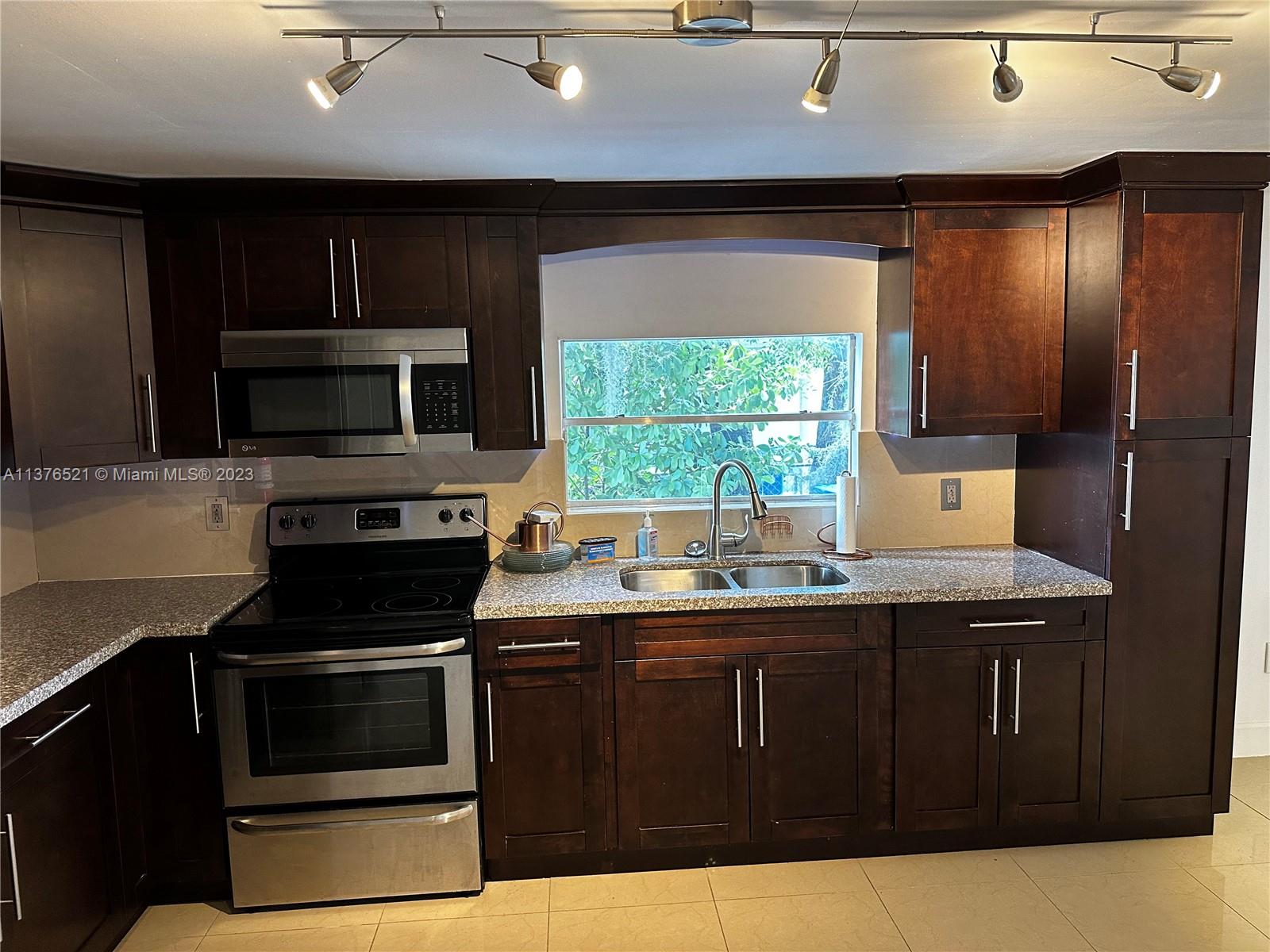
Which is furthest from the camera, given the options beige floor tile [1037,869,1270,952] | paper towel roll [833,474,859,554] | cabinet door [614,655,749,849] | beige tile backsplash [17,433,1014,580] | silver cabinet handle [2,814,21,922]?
paper towel roll [833,474,859,554]

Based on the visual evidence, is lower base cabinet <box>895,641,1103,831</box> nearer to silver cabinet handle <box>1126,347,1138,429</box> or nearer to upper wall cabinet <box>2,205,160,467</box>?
silver cabinet handle <box>1126,347,1138,429</box>

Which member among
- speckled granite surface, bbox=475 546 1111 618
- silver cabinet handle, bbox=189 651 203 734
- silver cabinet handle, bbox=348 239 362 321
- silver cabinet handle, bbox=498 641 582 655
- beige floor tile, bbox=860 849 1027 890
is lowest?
beige floor tile, bbox=860 849 1027 890

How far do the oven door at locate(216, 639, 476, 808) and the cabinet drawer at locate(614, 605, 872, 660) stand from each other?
1.72ft

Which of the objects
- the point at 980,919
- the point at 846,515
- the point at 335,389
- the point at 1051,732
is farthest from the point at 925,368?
the point at 335,389

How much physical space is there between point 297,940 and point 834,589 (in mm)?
1869

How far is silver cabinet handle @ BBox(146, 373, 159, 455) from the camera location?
9.35 ft

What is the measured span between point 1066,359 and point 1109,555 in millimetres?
677

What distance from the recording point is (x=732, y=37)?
1551 mm

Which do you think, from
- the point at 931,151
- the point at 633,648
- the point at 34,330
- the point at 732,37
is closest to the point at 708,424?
the point at 633,648

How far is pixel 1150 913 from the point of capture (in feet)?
8.44

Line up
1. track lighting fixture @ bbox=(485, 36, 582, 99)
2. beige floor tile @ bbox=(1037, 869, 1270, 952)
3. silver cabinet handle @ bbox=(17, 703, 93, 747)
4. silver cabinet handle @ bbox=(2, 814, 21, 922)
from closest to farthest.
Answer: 1. track lighting fixture @ bbox=(485, 36, 582, 99)
2. silver cabinet handle @ bbox=(2, 814, 21, 922)
3. silver cabinet handle @ bbox=(17, 703, 93, 747)
4. beige floor tile @ bbox=(1037, 869, 1270, 952)

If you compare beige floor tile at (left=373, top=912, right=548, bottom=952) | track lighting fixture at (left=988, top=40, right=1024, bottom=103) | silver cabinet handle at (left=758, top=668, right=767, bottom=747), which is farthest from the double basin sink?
track lighting fixture at (left=988, top=40, right=1024, bottom=103)

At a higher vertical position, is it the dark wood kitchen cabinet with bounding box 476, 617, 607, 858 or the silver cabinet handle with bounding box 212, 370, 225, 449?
the silver cabinet handle with bounding box 212, 370, 225, 449

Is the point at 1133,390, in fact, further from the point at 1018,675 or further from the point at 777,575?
the point at 777,575
